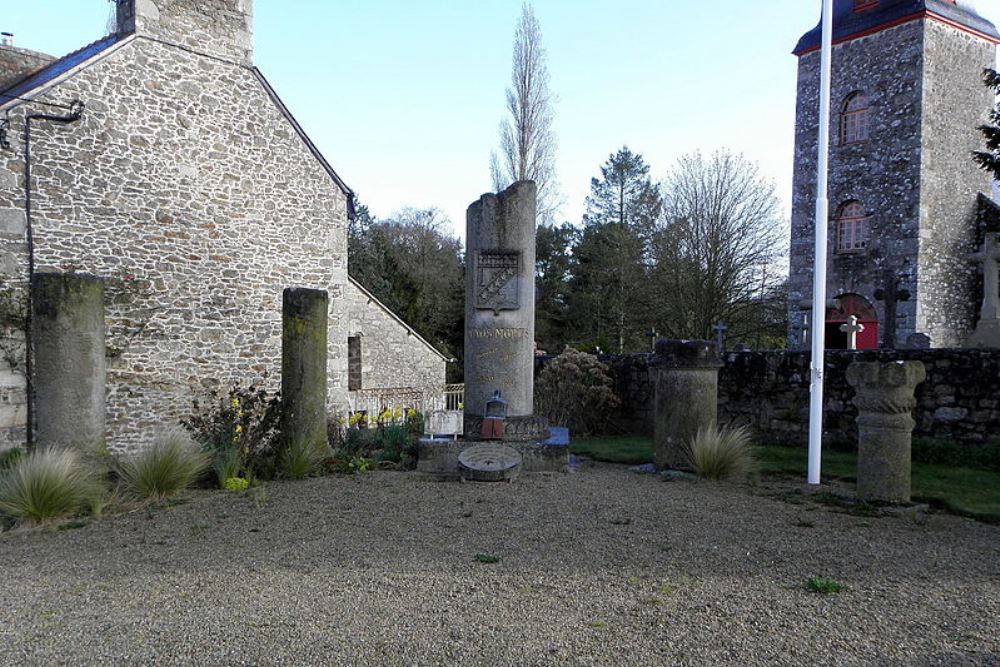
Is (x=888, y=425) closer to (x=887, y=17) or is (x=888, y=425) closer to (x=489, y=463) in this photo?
(x=489, y=463)

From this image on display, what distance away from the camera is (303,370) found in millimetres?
8086

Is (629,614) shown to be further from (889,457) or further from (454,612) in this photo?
(889,457)

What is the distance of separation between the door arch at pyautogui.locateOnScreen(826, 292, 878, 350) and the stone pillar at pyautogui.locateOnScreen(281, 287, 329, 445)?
15908mm

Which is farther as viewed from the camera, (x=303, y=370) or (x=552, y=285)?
(x=552, y=285)

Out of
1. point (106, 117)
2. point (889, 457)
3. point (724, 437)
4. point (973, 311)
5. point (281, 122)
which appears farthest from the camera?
point (973, 311)

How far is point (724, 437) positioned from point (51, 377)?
728 cm

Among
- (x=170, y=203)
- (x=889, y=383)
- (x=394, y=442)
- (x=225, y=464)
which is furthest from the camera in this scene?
(x=170, y=203)

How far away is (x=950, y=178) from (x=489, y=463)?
18493mm

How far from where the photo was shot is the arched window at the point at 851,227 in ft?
66.2

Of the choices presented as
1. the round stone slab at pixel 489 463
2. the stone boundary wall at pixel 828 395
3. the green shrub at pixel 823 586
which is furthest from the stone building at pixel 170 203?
the green shrub at pixel 823 586

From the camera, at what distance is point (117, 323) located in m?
11.6

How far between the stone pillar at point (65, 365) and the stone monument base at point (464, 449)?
3.50 metres

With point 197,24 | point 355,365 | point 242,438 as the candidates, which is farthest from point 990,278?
point 197,24

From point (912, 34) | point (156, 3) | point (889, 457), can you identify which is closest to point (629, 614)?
point (889, 457)
